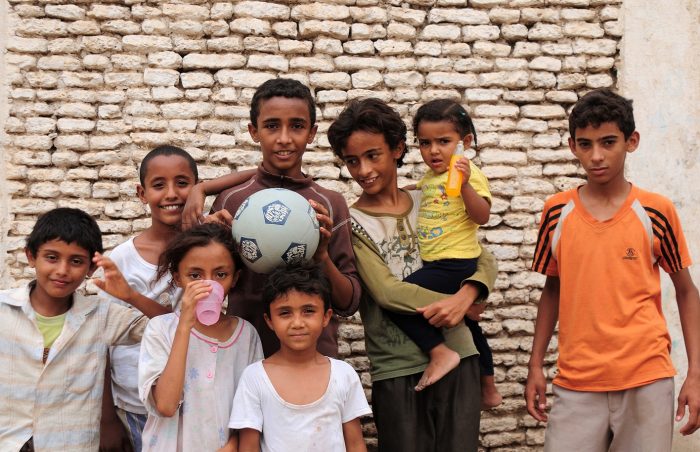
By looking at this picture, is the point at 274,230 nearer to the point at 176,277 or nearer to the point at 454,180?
the point at 176,277

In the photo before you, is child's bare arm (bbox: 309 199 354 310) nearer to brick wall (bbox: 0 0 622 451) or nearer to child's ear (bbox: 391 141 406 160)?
child's ear (bbox: 391 141 406 160)

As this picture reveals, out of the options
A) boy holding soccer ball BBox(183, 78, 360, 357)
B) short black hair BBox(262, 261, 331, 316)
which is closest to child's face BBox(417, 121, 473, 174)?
boy holding soccer ball BBox(183, 78, 360, 357)

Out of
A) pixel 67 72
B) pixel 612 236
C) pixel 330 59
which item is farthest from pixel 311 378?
pixel 67 72

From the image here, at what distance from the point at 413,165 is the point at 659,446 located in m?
2.48

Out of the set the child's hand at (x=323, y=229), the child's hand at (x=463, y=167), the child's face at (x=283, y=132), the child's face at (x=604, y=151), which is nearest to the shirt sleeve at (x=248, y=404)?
the child's hand at (x=323, y=229)

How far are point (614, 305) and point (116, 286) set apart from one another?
204 cm

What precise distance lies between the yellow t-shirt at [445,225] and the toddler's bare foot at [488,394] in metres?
0.66

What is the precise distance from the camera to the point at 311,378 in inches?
107

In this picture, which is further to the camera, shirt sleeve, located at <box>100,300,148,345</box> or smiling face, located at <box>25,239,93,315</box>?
shirt sleeve, located at <box>100,300,148,345</box>

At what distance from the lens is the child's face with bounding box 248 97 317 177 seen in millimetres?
2994

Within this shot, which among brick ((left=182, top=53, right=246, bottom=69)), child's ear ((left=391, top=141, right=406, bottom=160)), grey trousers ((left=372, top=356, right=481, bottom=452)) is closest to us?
grey trousers ((left=372, top=356, right=481, bottom=452))

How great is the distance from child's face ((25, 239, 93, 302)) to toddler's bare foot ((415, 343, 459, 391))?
152 centimetres

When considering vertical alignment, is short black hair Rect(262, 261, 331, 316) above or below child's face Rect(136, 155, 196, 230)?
below

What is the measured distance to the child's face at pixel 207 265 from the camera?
2719 millimetres
